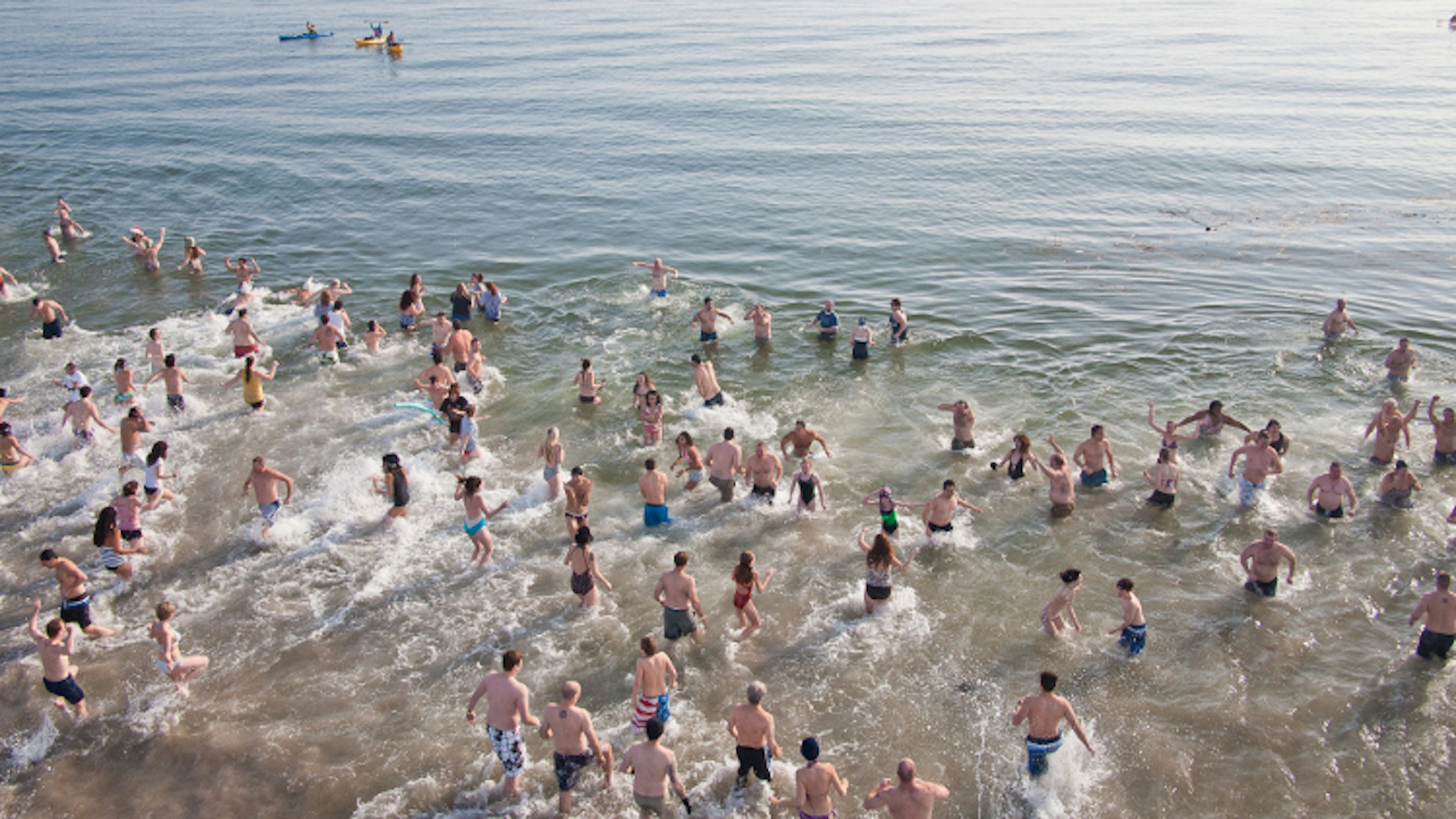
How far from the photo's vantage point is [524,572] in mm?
13188

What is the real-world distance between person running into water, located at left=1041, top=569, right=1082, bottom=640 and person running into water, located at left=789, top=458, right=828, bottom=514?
13.2ft

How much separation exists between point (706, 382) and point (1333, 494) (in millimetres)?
10841

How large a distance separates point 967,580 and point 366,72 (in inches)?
2565

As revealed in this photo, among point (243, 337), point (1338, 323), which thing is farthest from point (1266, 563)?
point (243, 337)

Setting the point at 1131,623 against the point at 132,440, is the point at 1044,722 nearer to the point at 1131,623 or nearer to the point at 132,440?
the point at 1131,623

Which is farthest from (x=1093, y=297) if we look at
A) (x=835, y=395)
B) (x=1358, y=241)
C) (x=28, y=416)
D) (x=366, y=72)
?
(x=366, y=72)

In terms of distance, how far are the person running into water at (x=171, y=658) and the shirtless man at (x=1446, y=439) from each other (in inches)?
767

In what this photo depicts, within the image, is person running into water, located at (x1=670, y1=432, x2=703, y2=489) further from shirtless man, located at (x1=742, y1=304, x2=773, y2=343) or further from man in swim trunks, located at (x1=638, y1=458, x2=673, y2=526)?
shirtless man, located at (x1=742, y1=304, x2=773, y2=343)

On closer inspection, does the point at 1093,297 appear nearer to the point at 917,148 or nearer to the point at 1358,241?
the point at 1358,241

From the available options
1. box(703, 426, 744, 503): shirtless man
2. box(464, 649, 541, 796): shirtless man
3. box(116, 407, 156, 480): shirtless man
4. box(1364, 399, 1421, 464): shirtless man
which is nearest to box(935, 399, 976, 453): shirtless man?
box(703, 426, 744, 503): shirtless man

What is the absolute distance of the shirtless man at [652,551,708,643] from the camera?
437 inches

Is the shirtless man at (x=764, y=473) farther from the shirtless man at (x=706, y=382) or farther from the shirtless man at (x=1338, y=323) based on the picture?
the shirtless man at (x=1338, y=323)

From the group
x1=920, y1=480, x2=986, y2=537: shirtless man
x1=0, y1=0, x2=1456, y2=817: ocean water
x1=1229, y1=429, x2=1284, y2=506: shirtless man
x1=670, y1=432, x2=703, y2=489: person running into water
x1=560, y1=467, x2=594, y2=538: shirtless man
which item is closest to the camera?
x1=0, y1=0, x2=1456, y2=817: ocean water

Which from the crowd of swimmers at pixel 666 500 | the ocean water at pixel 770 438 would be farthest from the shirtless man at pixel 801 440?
the ocean water at pixel 770 438
